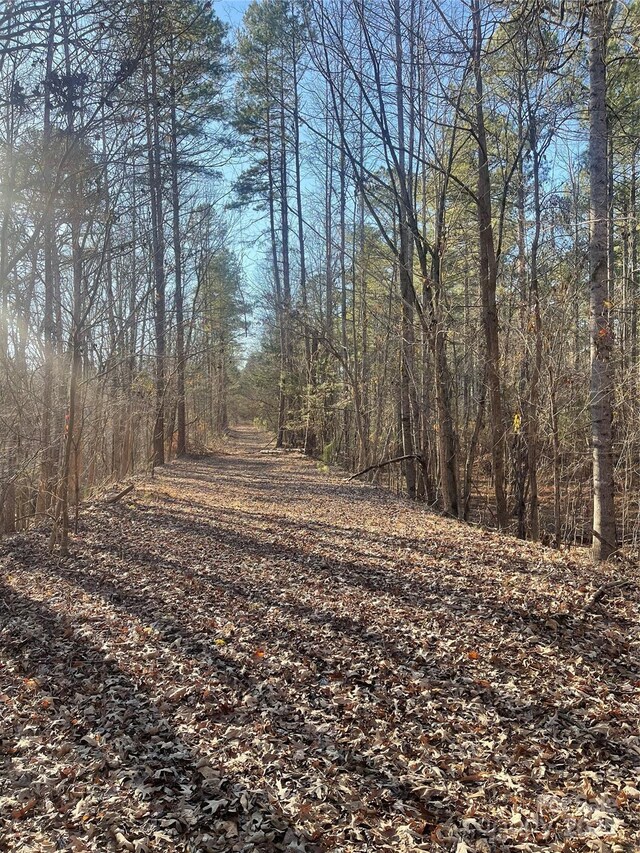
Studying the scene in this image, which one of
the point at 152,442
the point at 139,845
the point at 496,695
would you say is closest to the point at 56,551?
the point at 139,845

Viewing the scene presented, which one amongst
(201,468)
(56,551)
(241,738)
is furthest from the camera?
(201,468)

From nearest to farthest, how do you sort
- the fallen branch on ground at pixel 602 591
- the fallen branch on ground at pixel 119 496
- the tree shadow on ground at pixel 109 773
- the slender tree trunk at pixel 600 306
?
the tree shadow on ground at pixel 109 773, the fallen branch on ground at pixel 602 591, the slender tree trunk at pixel 600 306, the fallen branch on ground at pixel 119 496

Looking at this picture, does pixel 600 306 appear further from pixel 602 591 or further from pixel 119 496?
pixel 119 496

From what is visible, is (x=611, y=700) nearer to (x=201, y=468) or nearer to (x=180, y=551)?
(x=180, y=551)

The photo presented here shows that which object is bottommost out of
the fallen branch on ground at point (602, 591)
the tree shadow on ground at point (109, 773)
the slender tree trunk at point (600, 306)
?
the tree shadow on ground at point (109, 773)

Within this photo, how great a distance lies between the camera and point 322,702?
3039mm

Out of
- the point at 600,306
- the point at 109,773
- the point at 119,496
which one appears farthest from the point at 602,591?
the point at 119,496

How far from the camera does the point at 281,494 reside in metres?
10.1

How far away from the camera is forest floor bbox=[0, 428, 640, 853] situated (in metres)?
2.18

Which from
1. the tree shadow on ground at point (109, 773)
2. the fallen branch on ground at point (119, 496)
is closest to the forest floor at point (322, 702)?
the tree shadow on ground at point (109, 773)

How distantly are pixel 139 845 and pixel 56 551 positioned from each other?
4.51 m

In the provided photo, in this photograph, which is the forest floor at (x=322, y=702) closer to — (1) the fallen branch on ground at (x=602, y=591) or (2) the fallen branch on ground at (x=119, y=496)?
(1) the fallen branch on ground at (x=602, y=591)

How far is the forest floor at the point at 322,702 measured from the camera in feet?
7.16

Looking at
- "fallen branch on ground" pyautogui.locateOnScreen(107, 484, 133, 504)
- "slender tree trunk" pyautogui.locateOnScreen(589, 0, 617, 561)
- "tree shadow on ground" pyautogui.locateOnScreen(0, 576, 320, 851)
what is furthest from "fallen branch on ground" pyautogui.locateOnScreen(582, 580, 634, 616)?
"fallen branch on ground" pyautogui.locateOnScreen(107, 484, 133, 504)
